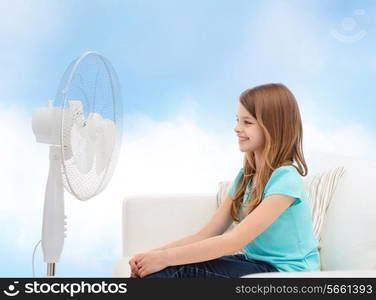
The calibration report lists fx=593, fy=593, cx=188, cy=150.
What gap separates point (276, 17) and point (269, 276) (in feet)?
9.34

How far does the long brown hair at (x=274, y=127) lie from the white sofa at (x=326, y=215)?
362 millimetres

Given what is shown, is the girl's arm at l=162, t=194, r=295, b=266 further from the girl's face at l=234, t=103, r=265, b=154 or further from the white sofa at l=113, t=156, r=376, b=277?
the white sofa at l=113, t=156, r=376, b=277


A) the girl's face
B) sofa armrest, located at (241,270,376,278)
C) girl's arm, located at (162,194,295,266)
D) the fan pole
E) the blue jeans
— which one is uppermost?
the girl's face

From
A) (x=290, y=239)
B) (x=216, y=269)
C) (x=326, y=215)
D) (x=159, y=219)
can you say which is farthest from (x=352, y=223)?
(x=159, y=219)

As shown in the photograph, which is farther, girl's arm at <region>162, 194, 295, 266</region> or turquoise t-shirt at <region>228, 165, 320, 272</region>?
turquoise t-shirt at <region>228, 165, 320, 272</region>

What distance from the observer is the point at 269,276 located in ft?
4.25

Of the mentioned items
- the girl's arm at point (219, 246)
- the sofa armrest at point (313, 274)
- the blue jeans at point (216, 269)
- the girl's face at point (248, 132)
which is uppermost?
the girl's face at point (248, 132)

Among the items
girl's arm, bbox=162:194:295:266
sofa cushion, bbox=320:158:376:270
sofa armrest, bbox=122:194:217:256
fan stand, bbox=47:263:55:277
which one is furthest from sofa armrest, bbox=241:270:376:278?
sofa armrest, bbox=122:194:217:256

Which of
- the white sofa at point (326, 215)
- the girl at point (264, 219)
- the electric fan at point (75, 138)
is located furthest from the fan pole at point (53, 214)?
the girl at point (264, 219)

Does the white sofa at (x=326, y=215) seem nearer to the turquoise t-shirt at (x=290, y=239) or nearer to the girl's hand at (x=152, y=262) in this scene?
the turquoise t-shirt at (x=290, y=239)

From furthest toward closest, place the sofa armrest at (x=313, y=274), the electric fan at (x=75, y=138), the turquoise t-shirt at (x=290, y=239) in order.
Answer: the electric fan at (x=75, y=138), the turquoise t-shirt at (x=290, y=239), the sofa armrest at (x=313, y=274)

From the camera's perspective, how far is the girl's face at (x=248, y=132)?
197 centimetres

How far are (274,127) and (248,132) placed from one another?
9cm

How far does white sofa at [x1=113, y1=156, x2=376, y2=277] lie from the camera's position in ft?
7.04
